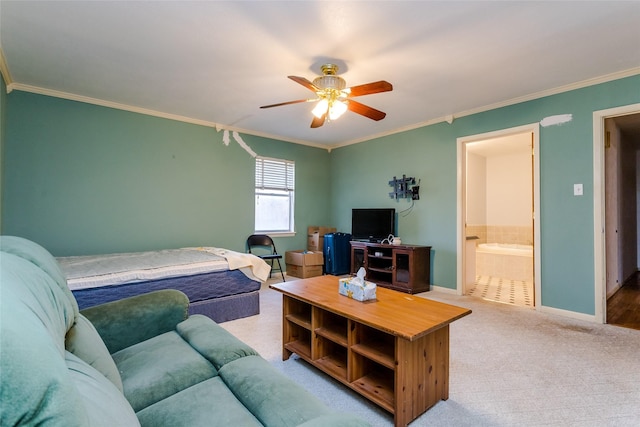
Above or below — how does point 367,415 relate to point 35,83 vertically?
below

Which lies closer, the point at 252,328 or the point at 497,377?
the point at 497,377

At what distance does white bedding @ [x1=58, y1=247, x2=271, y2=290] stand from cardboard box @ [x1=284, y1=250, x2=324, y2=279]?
1611 millimetres

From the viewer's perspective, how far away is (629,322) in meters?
3.03

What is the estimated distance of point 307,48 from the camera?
2.48 metres

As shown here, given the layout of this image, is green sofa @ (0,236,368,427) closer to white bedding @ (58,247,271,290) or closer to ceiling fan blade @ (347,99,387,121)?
white bedding @ (58,247,271,290)

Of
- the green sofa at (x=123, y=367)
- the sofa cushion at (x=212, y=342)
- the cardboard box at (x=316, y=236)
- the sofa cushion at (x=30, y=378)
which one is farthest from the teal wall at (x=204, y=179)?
the sofa cushion at (x=30, y=378)

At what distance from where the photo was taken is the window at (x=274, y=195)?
16.8 ft

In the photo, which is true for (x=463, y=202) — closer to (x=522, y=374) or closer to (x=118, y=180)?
(x=522, y=374)

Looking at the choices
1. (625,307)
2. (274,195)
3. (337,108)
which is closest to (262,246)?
(274,195)

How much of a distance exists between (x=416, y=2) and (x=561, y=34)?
1241 millimetres

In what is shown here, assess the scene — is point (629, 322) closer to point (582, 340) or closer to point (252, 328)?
point (582, 340)

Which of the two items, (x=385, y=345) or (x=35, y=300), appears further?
(x=385, y=345)

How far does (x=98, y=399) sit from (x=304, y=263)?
4303 millimetres

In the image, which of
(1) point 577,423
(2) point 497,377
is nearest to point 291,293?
(2) point 497,377
